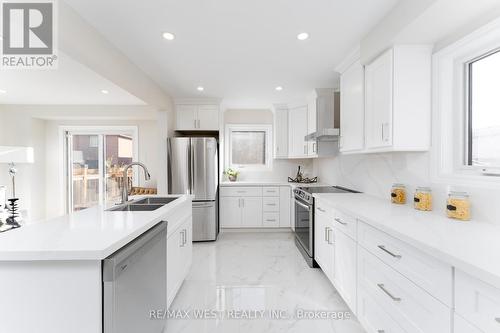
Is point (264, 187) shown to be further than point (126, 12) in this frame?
Yes

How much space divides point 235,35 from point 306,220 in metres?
2.22

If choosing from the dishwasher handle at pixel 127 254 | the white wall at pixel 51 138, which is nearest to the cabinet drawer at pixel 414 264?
the dishwasher handle at pixel 127 254

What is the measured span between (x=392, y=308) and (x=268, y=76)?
2.67 m

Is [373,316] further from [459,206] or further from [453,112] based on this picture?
[453,112]

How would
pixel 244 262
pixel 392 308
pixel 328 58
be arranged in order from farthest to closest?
pixel 244 262 < pixel 328 58 < pixel 392 308

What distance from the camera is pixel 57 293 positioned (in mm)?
1078

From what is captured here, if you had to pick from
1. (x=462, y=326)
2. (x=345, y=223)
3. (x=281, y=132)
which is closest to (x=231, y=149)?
(x=281, y=132)

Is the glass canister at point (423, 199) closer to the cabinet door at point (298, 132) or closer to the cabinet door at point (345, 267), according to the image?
the cabinet door at point (345, 267)

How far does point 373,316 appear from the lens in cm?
156

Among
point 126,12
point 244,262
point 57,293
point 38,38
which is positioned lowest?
point 244,262

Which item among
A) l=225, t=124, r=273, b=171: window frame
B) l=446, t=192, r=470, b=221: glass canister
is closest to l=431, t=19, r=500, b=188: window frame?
l=446, t=192, r=470, b=221: glass canister

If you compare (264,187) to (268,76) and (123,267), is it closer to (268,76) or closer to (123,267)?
(268,76)

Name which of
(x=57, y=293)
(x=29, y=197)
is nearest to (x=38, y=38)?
(x=57, y=293)

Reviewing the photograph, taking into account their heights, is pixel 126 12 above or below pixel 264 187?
above
